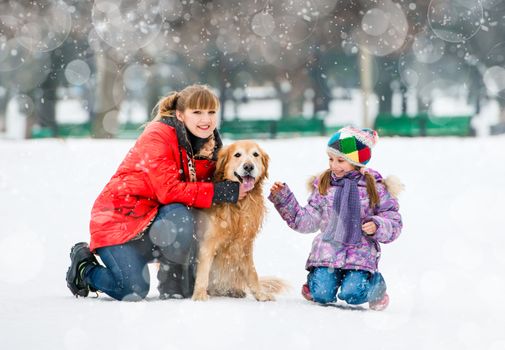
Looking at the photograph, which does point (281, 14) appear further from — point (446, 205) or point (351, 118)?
point (446, 205)

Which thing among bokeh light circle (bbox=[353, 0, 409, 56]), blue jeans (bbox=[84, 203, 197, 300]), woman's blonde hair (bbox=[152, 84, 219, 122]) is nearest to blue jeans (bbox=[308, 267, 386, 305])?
blue jeans (bbox=[84, 203, 197, 300])

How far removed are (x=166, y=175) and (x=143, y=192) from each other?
0.19 m

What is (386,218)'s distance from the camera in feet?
12.0

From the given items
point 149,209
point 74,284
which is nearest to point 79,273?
point 74,284

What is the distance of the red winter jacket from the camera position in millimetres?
3521

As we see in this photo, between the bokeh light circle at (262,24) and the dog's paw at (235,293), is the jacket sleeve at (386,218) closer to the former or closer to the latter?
the dog's paw at (235,293)

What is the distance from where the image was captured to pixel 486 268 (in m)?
4.96

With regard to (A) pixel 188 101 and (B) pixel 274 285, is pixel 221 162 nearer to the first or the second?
(A) pixel 188 101

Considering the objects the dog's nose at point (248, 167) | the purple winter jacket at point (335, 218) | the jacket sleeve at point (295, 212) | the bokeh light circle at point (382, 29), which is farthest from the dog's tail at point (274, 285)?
the bokeh light circle at point (382, 29)

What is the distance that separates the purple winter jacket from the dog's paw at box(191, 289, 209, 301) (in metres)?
0.66

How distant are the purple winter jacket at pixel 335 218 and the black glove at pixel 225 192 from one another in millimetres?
287

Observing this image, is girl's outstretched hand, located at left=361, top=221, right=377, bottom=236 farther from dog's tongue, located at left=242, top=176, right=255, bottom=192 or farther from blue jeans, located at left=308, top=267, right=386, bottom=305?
dog's tongue, located at left=242, top=176, right=255, bottom=192

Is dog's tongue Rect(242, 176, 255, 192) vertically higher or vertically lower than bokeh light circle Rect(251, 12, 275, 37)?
lower

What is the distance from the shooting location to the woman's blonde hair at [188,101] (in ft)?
12.1
